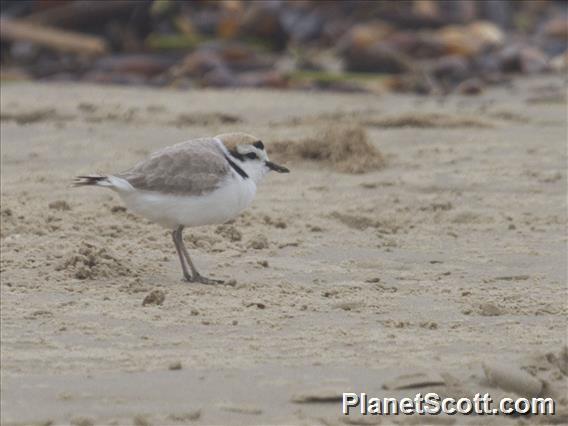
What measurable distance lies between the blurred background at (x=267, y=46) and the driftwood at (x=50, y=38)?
12mm

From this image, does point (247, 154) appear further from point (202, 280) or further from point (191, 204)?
point (202, 280)

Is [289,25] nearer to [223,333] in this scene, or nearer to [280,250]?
[280,250]

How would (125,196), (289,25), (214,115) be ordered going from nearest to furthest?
(125,196), (214,115), (289,25)

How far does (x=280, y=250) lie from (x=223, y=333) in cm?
166

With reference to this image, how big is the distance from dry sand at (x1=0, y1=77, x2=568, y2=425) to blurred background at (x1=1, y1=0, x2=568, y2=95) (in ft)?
7.30

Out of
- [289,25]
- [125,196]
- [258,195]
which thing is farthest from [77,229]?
[289,25]

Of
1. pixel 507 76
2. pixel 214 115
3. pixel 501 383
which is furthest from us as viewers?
pixel 507 76

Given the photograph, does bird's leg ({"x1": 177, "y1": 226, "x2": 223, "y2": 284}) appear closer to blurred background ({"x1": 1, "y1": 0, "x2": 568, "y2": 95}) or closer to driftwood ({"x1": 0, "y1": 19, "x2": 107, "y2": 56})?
blurred background ({"x1": 1, "y1": 0, "x2": 568, "y2": 95})

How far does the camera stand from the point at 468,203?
8219 mm

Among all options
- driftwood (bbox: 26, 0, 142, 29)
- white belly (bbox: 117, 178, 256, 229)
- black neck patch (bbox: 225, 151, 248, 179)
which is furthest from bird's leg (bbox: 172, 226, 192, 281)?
driftwood (bbox: 26, 0, 142, 29)

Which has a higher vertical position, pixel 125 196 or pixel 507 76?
pixel 125 196

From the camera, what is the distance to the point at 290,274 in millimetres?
6633

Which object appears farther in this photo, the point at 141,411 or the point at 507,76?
the point at 507,76

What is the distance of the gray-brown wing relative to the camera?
6.37m
